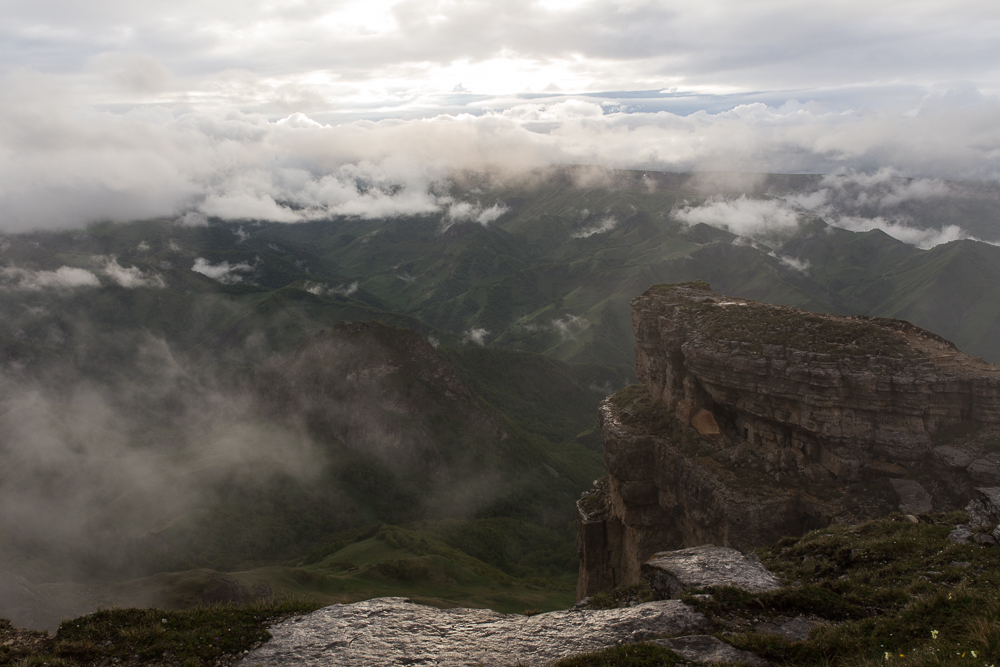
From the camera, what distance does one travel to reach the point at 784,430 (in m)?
55.3

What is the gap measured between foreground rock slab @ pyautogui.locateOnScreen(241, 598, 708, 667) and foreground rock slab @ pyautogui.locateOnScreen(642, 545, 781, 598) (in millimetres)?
3373

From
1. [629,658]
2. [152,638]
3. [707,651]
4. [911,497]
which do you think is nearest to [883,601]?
[707,651]

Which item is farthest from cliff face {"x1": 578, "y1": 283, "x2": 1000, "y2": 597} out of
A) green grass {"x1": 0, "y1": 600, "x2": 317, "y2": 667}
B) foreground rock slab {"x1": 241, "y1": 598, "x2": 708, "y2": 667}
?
green grass {"x1": 0, "y1": 600, "x2": 317, "y2": 667}

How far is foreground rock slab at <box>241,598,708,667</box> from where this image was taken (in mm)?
20141

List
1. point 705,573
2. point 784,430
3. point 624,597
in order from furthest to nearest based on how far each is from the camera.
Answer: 1. point 784,430
2. point 624,597
3. point 705,573

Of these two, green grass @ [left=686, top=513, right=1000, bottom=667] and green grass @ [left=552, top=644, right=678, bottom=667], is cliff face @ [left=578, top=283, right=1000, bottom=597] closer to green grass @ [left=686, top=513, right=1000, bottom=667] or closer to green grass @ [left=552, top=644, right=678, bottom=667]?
green grass @ [left=686, top=513, right=1000, bottom=667]

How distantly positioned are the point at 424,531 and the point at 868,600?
4457 inches

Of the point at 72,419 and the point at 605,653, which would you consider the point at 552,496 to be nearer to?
the point at 605,653

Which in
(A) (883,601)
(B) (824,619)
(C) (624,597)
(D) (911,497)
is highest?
(B) (824,619)

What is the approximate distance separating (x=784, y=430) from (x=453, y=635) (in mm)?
45261

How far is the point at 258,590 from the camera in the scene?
72.5 meters

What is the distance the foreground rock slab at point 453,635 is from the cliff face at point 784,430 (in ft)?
110

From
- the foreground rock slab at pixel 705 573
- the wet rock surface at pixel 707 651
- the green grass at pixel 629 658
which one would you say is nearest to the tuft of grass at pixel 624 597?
the foreground rock slab at pixel 705 573

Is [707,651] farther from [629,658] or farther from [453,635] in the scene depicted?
[453,635]
